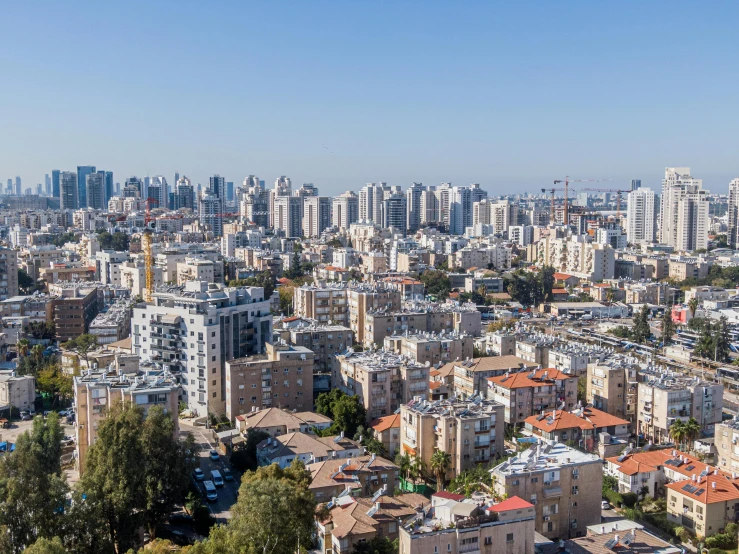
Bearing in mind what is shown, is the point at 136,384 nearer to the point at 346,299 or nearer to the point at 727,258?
the point at 346,299

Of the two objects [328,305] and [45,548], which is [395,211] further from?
[45,548]

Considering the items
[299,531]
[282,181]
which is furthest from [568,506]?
[282,181]

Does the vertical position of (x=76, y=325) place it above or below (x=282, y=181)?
below

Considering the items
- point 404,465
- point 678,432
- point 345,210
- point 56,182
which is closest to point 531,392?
point 678,432

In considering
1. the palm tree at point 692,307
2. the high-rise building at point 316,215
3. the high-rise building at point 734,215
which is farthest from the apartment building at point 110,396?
the high-rise building at point 316,215

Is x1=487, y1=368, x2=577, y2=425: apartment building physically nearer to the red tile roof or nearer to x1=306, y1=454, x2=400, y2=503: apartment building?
x1=306, y1=454, x2=400, y2=503: apartment building
